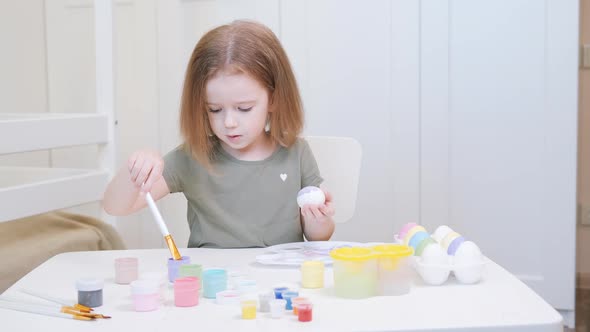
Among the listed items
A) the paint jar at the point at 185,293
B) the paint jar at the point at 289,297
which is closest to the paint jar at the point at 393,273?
the paint jar at the point at 289,297

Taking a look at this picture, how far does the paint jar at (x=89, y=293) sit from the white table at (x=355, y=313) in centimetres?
1

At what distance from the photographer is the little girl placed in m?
1.28

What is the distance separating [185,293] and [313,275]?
0.56 ft

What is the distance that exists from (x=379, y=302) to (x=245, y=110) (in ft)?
1.72

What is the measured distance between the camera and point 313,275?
0.94 meters

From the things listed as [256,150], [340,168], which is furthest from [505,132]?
[256,150]

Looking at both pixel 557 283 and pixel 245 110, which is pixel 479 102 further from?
pixel 245 110

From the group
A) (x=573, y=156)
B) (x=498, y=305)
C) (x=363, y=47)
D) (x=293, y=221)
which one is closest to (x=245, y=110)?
(x=293, y=221)

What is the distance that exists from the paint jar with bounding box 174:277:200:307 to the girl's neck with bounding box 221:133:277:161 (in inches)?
22.7

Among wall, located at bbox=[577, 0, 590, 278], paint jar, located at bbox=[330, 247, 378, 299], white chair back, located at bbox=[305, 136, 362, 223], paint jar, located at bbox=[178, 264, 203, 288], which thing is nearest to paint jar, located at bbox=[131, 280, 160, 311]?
paint jar, located at bbox=[178, 264, 203, 288]

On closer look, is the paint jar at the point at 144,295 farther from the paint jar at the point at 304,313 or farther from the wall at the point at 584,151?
the wall at the point at 584,151

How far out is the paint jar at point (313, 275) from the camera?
3.07 ft

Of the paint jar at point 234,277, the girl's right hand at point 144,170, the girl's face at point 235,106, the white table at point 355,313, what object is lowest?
the white table at point 355,313

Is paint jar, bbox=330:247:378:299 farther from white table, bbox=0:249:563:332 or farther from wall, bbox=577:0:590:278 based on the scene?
wall, bbox=577:0:590:278
